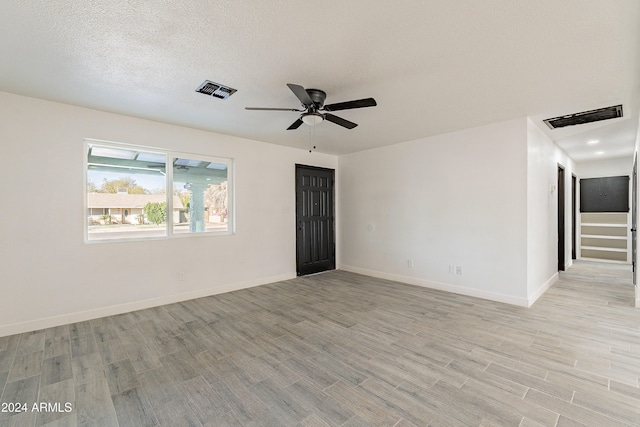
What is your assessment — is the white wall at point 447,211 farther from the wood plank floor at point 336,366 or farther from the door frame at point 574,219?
the door frame at point 574,219

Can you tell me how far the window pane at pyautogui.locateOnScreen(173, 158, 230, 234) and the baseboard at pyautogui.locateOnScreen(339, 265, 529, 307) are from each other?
9.85 feet

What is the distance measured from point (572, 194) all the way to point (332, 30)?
7.77 metres

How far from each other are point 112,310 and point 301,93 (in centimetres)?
362

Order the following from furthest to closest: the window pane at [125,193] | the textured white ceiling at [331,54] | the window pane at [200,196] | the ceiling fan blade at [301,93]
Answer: the window pane at [200,196] < the window pane at [125,193] < the ceiling fan blade at [301,93] < the textured white ceiling at [331,54]

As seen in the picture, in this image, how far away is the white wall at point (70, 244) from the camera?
3129 mm

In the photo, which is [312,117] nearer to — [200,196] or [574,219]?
[200,196]

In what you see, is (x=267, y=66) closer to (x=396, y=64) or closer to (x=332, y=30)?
(x=332, y=30)

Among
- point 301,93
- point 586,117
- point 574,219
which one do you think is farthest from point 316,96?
point 574,219

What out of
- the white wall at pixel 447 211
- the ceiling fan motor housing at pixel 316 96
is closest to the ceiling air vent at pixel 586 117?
the white wall at pixel 447 211

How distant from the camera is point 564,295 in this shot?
170 inches

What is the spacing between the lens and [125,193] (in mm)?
3930

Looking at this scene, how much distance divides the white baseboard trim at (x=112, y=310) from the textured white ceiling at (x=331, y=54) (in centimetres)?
255

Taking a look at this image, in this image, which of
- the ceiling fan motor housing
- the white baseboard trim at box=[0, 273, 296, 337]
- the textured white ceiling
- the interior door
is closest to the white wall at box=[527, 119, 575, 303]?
the textured white ceiling

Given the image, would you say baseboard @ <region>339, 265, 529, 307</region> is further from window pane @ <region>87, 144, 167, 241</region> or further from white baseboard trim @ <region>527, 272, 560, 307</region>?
window pane @ <region>87, 144, 167, 241</region>
